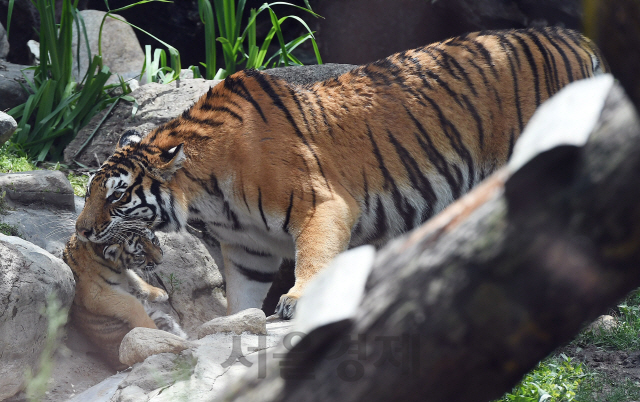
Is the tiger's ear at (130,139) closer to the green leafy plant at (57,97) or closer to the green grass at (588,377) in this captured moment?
the green leafy plant at (57,97)

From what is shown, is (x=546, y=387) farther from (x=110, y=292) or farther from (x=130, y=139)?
(x=130, y=139)

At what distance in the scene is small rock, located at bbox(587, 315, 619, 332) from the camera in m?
3.90

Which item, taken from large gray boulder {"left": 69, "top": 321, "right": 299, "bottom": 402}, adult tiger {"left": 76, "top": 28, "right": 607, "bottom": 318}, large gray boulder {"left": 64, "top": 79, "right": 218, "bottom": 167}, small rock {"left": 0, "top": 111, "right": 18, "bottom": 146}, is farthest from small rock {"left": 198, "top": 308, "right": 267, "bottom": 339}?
large gray boulder {"left": 64, "top": 79, "right": 218, "bottom": 167}

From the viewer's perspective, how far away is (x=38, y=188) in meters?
4.29

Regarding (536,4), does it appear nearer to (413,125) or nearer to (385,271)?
(413,125)

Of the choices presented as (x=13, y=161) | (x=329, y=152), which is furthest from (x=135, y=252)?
(x=13, y=161)

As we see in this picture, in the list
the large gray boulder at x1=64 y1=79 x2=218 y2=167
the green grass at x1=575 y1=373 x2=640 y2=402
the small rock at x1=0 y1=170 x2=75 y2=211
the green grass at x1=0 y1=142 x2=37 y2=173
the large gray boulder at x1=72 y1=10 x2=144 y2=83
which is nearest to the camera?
the green grass at x1=575 y1=373 x2=640 y2=402

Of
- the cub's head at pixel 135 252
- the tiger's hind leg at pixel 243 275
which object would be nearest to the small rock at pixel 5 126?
the cub's head at pixel 135 252

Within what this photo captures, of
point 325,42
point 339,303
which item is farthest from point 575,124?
point 325,42

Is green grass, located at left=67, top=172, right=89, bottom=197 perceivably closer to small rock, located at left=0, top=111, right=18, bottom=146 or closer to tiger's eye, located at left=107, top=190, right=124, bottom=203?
small rock, located at left=0, top=111, right=18, bottom=146

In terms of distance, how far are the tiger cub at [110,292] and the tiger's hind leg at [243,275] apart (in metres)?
0.44

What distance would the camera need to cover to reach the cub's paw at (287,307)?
3340 millimetres

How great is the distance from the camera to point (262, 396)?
3.82 feet

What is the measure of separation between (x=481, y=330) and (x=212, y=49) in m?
5.90
